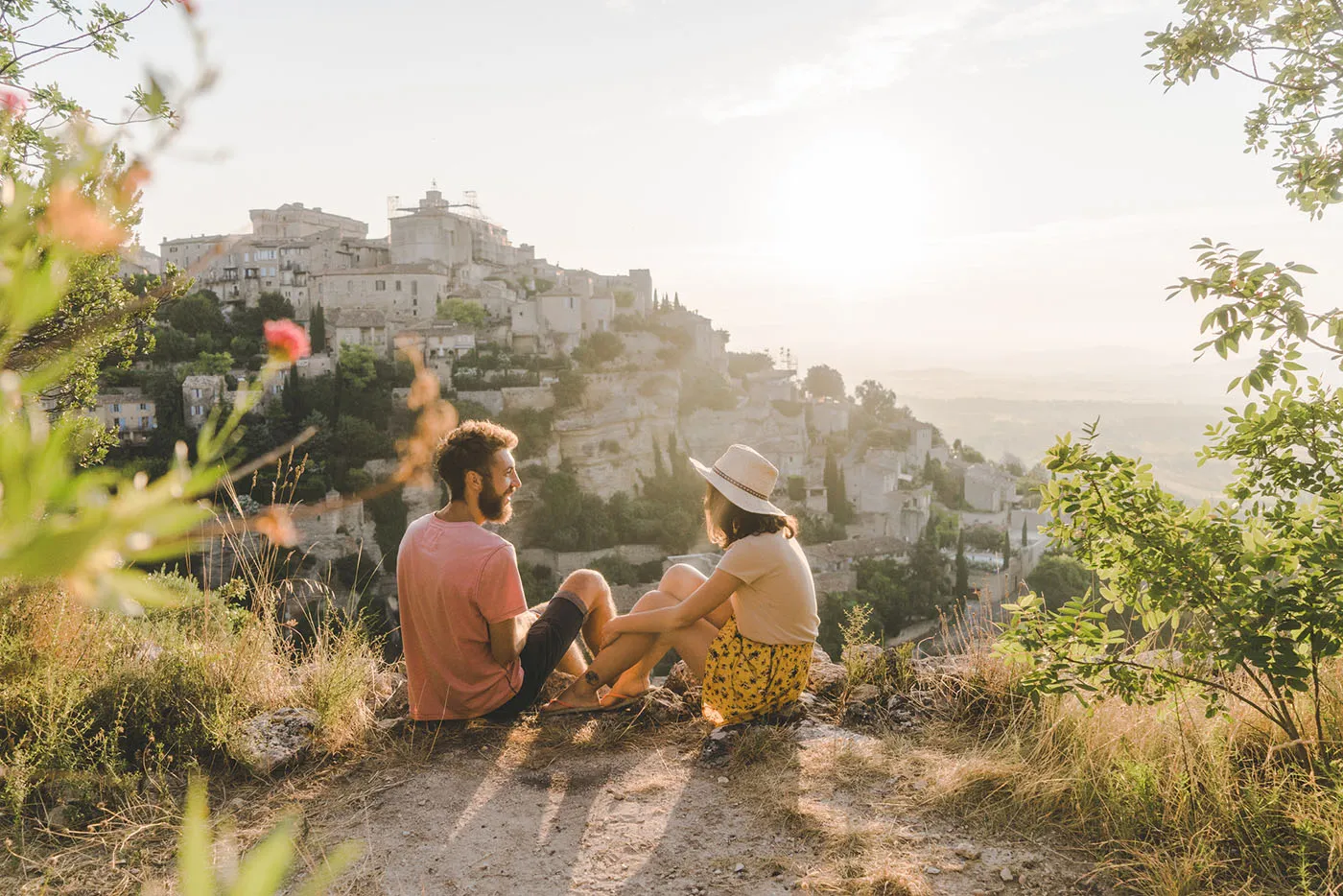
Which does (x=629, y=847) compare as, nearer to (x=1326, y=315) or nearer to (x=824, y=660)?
(x=824, y=660)

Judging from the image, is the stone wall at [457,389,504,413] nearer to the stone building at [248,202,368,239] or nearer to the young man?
the stone building at [248,202,368,239]

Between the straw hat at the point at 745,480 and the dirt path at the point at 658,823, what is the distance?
738mm

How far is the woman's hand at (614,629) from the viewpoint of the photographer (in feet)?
9.21

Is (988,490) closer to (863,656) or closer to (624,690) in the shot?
(863,656)

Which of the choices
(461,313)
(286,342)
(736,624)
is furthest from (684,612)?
(461,313)

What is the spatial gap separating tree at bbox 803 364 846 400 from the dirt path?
4728 centimetres

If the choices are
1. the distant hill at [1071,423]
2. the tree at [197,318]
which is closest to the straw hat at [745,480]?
the tree at [197,318]

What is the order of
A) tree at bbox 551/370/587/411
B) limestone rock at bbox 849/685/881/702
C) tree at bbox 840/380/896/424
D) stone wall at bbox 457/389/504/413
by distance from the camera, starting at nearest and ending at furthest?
limestone rock at bbox 849/685/881/702, stone wall at bbox 457/389/504/413, tree at bbox 551/370/587/411, tree at bbox 840/380/896/424

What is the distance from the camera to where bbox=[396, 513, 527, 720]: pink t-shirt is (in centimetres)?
255

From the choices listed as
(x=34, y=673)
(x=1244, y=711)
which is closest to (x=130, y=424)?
(x=34, y=673)

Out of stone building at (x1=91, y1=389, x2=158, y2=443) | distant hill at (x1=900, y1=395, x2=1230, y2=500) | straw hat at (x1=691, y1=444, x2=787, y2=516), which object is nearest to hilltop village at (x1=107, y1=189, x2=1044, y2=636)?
stone building at (x1=91, y1=389, x2=158, y2=443)

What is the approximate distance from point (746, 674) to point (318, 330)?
30.7 metres

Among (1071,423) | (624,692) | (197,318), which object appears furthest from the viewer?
(1071,423)

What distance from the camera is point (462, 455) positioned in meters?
2.69
